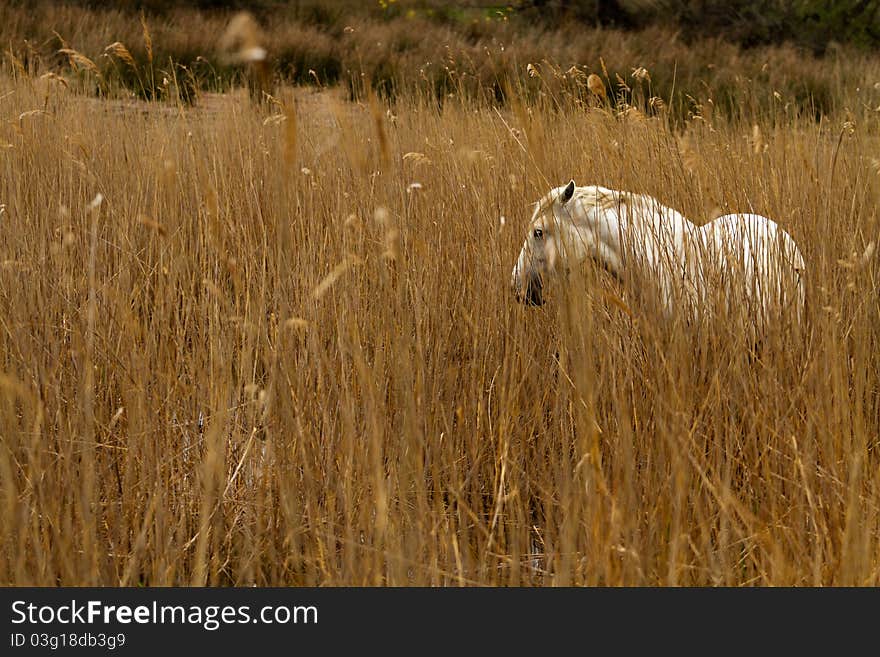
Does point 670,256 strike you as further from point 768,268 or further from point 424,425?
point 424,425

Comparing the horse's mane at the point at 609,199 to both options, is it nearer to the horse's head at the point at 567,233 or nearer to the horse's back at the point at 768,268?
the horse's head at the point at 567,233

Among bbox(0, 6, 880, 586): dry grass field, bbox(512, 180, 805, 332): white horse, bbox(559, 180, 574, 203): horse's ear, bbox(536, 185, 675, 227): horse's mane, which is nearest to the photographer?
bbox(0, 6, 880, 586): dry grass field

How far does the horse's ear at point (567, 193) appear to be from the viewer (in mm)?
2441

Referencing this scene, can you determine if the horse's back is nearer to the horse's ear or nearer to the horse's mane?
the horse's mane

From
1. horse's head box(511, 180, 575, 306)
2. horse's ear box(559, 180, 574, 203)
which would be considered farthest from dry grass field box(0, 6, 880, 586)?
horse's ear box(559, 180, 574, 203)

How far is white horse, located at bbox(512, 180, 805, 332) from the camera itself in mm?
2018

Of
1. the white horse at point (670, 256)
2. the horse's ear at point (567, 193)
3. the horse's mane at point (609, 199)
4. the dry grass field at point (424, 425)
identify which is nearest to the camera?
the dry grass field at point (424, 425)

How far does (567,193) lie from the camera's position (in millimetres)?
2473

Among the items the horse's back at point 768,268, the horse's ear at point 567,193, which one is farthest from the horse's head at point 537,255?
the horse's back at point 768,268

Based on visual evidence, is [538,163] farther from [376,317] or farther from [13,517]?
[13,517]

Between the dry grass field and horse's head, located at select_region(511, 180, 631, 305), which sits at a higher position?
horse's head, located at select_region(511, 180, 631, 305)

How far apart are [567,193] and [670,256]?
338 mm

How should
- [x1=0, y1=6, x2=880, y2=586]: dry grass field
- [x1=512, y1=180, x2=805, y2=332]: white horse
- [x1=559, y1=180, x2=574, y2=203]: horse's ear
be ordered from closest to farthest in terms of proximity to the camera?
[x1=0, y1=6, x2=880, y2=586]: dry grass field
[x1=512, y1=180, x2=805, y2=332]: white horse
[x1=559, y1=180, x2=574, y2=203]: horse's ear

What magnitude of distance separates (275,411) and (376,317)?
0.44 meters
